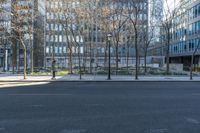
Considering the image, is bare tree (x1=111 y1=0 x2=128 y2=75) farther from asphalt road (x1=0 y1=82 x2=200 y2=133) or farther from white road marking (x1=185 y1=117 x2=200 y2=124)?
white road marking (x1=185 y1=117 x2=200 y2=124)

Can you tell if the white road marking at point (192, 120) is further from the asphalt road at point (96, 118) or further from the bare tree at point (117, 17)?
the bare tree at point (117, 17)

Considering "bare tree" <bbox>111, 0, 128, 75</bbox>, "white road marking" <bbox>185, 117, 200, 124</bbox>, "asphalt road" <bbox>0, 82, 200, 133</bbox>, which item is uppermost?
"bare tree" <bbox>111, 0, 128, 75</bbox>

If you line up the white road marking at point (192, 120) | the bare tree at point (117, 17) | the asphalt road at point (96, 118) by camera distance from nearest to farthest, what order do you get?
the asphalt road at point (96, 118) → the white road marking at point (192, 120) → the bare tree at point (117, 17)

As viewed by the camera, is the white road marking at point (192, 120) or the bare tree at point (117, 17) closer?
the white road marking at point (192, 120)

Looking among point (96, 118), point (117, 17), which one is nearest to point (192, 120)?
point (96, 118)

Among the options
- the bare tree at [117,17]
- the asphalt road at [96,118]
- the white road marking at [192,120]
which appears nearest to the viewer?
the asphalt road at [96,118]

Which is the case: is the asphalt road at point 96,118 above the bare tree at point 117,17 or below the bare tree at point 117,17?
below

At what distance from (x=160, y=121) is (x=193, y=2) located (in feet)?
185

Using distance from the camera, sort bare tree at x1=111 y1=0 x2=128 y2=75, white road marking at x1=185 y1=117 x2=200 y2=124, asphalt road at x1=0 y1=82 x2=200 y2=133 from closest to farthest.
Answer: asphalt road at x1=0 y1=82 x2=200 y2=133
white road marking at x1=185 y1=117 x2=200 y2=124
bare tree at x1=111 y1=0 x2=128 y2=75

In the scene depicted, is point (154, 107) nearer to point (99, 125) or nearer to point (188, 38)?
point (99, 125)

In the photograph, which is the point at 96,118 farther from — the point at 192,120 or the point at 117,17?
the point at 117,17

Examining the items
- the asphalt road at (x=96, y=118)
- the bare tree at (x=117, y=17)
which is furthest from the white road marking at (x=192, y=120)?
the bare tree at (x=117, y=17)

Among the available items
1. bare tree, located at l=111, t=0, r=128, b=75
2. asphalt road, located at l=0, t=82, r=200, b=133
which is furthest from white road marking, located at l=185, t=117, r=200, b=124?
bare tree, located at l=111, t=0, r=128, b=75

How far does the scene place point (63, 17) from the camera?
38375mm
